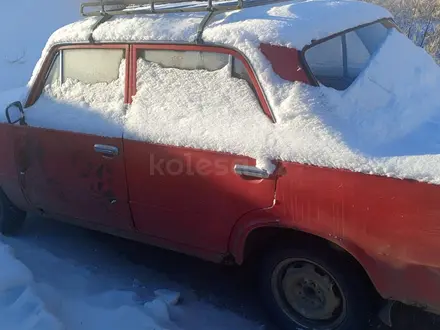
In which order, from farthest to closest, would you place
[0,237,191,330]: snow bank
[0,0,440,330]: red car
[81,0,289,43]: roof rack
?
[81,0,289,43]: roof rack → [0,237,191,330]: snow bank → [0,0,440,330]: red car

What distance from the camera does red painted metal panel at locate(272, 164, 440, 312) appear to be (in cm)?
243

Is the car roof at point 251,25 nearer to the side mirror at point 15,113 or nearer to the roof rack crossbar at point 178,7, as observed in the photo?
the roof rack crossbar at point 178,7

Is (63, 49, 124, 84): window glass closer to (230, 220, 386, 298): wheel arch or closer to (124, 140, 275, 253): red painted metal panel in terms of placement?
(124, 140, 275, 253): red painted metal panel

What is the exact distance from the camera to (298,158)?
2.71m

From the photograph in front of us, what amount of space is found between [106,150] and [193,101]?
0.70 meters

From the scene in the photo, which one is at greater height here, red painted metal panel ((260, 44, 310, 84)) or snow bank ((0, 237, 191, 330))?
red painted metal panel ((260, 44, 310, 84))

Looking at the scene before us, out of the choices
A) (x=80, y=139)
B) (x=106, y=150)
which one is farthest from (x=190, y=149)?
(x=80, y=139)

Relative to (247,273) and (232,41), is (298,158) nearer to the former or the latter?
(232,41)

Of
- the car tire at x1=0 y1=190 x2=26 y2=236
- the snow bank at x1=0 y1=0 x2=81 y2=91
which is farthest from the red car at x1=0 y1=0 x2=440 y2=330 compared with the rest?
the snow bank at x1=0 y1=0 x2=81 y2=91

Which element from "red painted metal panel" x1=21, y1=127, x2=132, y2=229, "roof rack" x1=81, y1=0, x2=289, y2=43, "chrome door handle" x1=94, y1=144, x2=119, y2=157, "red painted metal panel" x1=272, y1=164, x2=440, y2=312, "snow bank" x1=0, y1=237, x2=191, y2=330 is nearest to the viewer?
"red painted metal panel" x1=272, y1=164, x2=440, y2=312

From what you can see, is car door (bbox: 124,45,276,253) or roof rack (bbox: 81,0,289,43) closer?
car door (bbox: 124,45,276,253)

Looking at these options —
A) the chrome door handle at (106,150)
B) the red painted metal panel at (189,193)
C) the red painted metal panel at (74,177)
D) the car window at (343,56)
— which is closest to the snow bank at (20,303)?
the red painted metal panel at (74,177)

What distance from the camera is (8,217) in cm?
451
